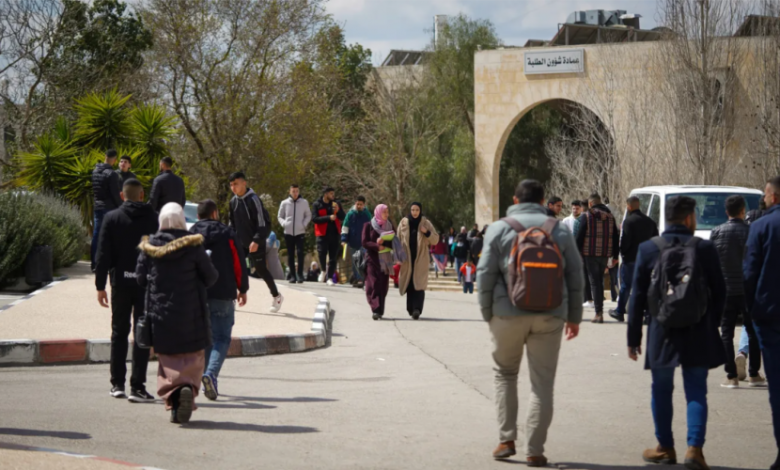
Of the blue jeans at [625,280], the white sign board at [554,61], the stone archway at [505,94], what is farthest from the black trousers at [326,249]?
the white sign board at [554,61]

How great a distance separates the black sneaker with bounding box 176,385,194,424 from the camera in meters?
7.78

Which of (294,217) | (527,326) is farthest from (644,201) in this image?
(527,326)

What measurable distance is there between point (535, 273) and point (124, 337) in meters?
4.12

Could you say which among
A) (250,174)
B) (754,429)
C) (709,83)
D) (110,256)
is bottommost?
(754,429)

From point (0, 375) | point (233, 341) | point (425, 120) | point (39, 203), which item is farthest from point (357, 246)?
point (425, 120)

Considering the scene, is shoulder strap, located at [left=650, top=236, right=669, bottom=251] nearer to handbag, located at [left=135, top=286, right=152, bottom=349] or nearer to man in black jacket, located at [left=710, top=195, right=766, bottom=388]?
man in black jacket, located at [left=710, top=195, right=766, bottom=388]

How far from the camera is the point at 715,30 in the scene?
123 ft

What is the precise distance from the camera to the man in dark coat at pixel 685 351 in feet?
21.5

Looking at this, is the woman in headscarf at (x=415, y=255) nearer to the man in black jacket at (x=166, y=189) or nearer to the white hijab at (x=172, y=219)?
the man in black jacket at (x=166, y=189)

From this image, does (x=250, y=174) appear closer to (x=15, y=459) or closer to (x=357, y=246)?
(x=357, y=246)

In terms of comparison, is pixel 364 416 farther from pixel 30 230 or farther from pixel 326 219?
pixel 326 219

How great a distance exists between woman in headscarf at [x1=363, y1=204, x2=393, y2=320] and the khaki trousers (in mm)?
9019

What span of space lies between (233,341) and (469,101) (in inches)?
1677

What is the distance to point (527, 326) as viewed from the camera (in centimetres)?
657
